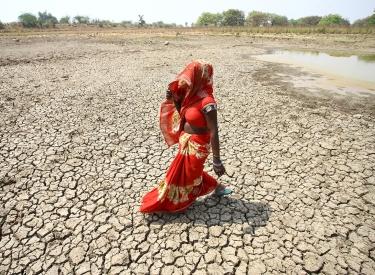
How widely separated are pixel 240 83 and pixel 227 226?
5.87 m

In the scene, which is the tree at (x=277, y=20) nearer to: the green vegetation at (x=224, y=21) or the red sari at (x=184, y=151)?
the green vegetation at (x=224, y=21)

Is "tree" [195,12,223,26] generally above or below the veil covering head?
above

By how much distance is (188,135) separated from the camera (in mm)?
2125

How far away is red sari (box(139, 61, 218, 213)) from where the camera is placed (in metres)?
1.93

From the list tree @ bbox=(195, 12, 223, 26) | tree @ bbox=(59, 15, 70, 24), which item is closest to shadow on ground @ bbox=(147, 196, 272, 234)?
tree @ bbox=(195, 12, 223, 26)

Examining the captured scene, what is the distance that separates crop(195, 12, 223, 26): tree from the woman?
8969 centimetres

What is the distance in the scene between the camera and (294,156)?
3670mm

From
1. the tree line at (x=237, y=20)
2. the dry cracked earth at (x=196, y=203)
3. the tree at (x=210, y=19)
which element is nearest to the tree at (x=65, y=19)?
the tree line at (x=237, y=20)

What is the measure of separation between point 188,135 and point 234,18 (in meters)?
85.6

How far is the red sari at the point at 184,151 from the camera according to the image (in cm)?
193

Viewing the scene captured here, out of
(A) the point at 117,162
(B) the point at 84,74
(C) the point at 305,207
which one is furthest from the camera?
(B) the point at 84,74

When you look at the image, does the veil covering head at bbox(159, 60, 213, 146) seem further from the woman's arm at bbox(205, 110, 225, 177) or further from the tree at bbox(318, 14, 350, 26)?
the tree at bbox(318, 14, 350, 26)

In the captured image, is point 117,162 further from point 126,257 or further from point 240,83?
point 240,83

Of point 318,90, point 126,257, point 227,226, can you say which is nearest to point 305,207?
point 227,226
